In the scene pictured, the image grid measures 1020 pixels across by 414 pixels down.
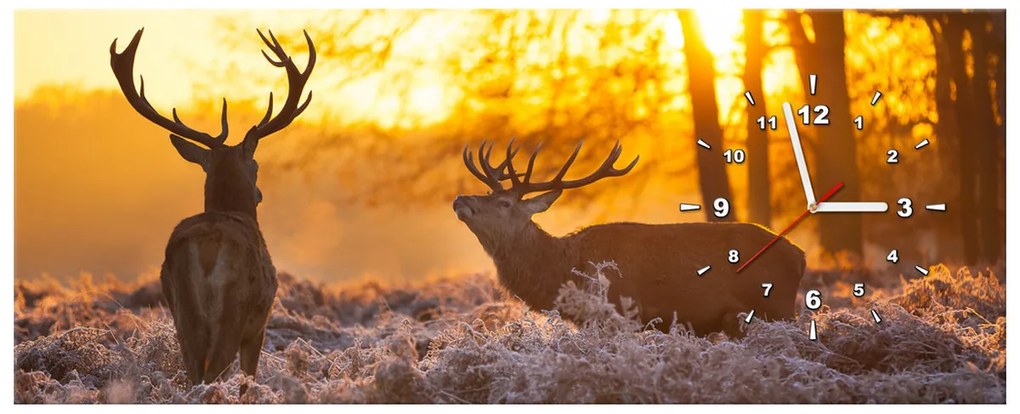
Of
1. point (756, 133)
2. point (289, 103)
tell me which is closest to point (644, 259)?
point (289, 103)

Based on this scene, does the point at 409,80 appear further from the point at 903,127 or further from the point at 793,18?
the point at 903,127

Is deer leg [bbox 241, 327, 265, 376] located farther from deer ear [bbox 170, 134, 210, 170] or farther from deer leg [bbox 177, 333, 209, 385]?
deer ear [bbox 170, 134, 210, 170]

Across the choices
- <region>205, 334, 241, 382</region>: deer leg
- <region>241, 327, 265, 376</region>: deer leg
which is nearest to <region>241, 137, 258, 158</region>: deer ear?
<region>241, 327, 265, 376</region>: deer leg

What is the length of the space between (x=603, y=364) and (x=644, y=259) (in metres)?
2.03

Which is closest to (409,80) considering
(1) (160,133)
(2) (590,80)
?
(2) (590,80)

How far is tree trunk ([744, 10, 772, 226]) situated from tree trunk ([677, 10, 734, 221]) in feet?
1.78

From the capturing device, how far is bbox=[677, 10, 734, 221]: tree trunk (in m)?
15.8

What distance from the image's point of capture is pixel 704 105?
52.1 ft

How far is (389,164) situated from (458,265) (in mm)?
4682

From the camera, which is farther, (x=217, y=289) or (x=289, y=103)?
(x=289, y=103)

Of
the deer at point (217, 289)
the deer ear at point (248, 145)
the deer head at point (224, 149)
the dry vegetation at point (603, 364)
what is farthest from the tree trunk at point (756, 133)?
the deer at point (217, 289)

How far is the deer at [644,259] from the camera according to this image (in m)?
9.76

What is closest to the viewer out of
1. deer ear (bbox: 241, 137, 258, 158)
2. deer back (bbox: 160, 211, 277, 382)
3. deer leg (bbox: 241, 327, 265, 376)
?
deer back (bbox: 160, 211, 277, 382)

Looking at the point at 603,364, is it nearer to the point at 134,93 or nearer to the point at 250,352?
the point at 250,352
